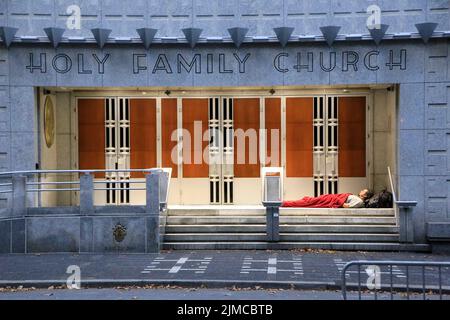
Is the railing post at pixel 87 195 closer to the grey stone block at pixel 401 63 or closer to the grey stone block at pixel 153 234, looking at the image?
the grey stone block at pixel 153 234

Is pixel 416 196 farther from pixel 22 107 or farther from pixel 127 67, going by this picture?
pixel 22 107

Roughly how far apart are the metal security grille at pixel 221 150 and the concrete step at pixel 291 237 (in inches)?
122

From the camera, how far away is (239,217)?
19688 millimetres

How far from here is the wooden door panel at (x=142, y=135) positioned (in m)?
22.0

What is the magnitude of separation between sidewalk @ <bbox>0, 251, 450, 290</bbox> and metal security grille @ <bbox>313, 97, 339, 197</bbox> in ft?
13.1

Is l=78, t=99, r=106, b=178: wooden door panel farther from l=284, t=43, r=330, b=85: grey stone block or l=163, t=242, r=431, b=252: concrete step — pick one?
l=284, t=43, r=330, b=85: grey stone block

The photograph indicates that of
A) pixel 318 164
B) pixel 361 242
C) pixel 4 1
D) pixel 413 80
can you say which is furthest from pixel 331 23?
pixel 4 1

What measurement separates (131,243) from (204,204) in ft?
13.9

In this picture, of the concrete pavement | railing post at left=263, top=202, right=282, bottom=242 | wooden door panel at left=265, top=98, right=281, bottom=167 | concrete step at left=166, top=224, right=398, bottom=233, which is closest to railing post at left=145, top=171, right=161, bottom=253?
the concrete pavement

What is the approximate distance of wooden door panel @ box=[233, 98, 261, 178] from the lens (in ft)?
71.8

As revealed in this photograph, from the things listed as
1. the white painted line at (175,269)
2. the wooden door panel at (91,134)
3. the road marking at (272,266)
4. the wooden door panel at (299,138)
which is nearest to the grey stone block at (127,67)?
the wooden door panel at (91,134)

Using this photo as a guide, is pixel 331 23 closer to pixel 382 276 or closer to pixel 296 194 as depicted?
pixel 296 194

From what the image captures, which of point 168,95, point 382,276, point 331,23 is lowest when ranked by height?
point 382,276

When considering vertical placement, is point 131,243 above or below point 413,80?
below
